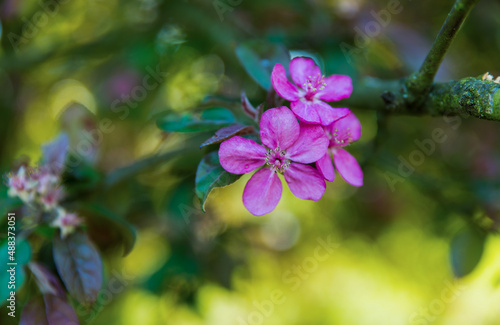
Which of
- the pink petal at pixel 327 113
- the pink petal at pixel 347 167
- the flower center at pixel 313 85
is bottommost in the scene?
the pink petal at pixel 347 167

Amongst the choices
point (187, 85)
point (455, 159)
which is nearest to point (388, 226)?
point (455, 159)

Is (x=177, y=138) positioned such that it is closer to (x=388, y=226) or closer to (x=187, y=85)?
(x=187, y=85)

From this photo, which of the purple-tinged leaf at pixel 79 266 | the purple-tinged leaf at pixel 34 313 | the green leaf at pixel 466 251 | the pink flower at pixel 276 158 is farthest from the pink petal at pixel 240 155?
the green leaf at pixel 466 251

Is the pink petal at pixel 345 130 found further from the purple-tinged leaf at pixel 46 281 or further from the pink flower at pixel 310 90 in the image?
the purple-tinged leaf at pixel 46 281

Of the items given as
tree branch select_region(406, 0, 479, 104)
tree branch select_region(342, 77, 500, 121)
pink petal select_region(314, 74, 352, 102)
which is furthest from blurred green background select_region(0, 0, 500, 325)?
tree branch select_region(406, 0, 479, 104)

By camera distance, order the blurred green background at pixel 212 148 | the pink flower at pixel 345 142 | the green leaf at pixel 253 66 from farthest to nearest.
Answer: the blurred green background at pixel 212 148
the green leaf at pixel 253 66
the pink flower at pixel 345 142

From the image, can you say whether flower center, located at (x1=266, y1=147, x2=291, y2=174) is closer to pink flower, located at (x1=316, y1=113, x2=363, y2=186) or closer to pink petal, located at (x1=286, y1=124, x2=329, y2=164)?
pink petal, located at (x1=286, y1=124, x2=329, y2=164)

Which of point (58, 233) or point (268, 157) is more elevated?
point (268, 157)
